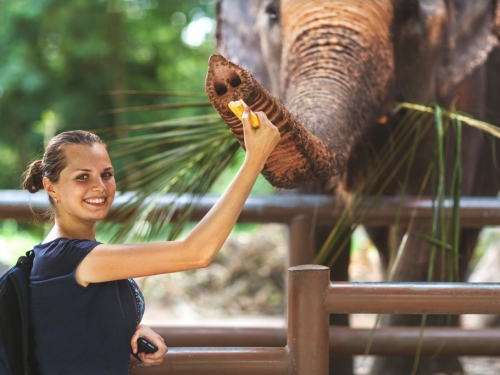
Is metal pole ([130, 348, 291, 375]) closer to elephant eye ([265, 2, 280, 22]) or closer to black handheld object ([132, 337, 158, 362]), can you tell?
black handheld object ([132, 337, 158, 362])

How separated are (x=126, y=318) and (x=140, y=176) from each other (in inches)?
44.5

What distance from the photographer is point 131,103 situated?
9766mm

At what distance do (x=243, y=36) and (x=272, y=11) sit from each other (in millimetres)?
349

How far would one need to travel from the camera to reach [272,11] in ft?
8.48

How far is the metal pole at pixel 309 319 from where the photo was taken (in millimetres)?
1491

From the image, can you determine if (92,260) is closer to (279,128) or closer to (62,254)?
(62,254)

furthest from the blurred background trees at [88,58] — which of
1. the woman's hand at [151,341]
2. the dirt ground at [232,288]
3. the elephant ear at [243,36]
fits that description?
the woman's hand at [151,341]

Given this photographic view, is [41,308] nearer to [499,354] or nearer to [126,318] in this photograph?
[126,318]

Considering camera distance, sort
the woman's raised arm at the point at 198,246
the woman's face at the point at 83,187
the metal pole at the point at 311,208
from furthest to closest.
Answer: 1. the metal pole at the point at 311,208
2. the woman's face at the point at 83,187
3. the woman's raised arm at the point at 198,246

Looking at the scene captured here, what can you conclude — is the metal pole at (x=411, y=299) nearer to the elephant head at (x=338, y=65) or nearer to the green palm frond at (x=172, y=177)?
the elephant head at (x=338, y=65)

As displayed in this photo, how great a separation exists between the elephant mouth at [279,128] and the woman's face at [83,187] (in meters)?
0.24

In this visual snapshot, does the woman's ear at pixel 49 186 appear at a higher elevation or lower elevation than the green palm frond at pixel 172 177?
lower

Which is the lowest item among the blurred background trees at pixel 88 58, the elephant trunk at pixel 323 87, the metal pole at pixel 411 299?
the metal pole at pixel 411 299

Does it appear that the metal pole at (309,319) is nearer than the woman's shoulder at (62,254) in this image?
No
